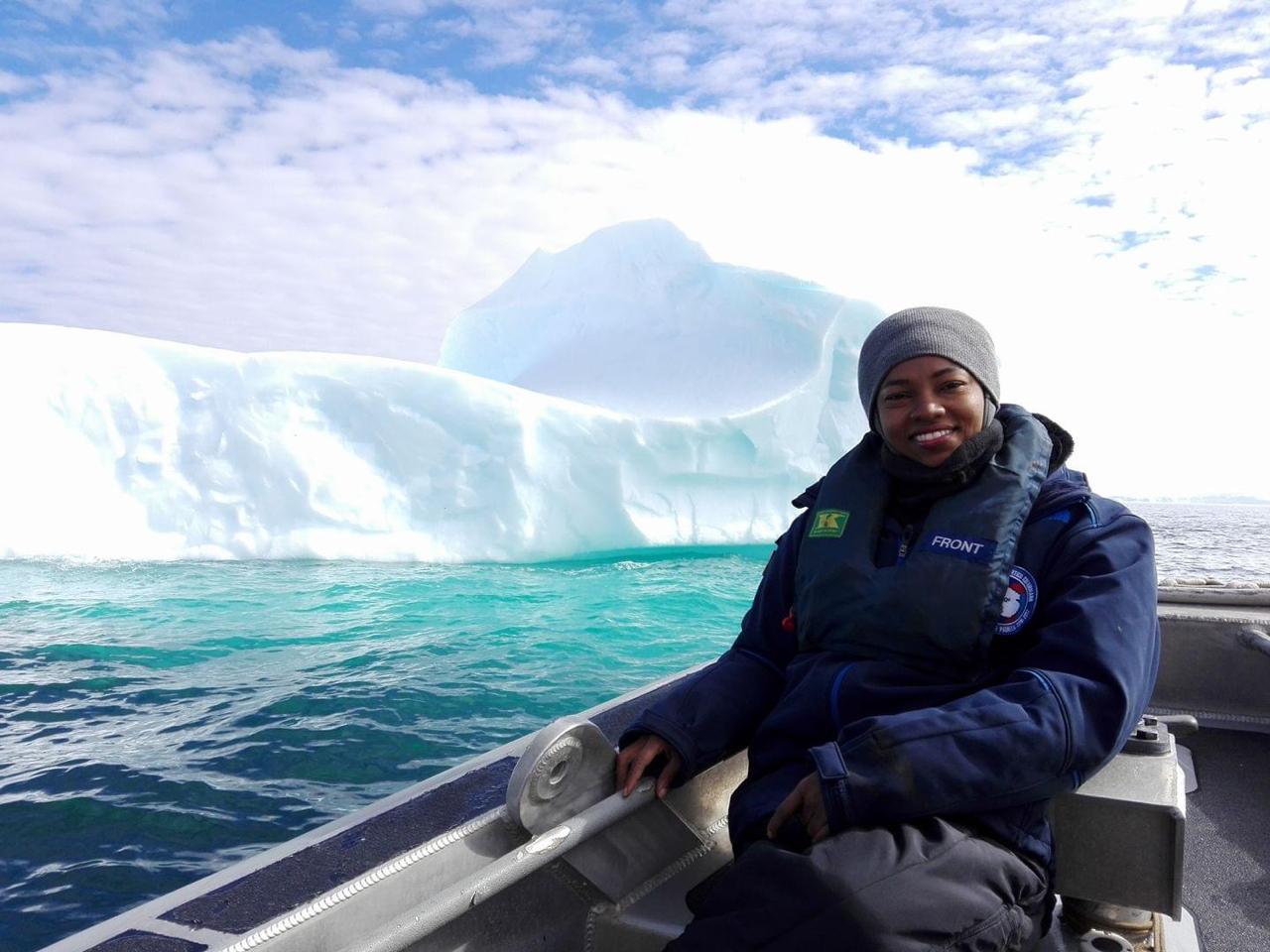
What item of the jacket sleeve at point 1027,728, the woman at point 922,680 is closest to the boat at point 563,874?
the woman at point 922,680

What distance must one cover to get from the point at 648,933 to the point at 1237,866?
1.34 m

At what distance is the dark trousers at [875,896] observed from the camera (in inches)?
41.8

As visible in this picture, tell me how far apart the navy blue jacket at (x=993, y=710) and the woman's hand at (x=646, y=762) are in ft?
0.06

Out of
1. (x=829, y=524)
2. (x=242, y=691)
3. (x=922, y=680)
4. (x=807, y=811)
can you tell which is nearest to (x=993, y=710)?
(x=922, y=680)

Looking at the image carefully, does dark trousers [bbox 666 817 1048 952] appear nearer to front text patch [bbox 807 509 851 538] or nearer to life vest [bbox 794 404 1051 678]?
life vest [bbox 794 404 1051 678]

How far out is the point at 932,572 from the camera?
136 cm

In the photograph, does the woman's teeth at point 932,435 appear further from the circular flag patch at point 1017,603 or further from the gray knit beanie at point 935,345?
the circular flag patch at point 1017,603

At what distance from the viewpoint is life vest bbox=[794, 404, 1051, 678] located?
134 cm

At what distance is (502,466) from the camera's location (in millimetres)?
10469

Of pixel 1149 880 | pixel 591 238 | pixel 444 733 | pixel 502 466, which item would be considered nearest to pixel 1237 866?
pixel 1149 880

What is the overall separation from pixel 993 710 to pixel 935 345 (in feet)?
1.82

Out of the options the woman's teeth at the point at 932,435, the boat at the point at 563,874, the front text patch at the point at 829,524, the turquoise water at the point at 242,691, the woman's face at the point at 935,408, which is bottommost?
the turquoise water at the point at 242,691

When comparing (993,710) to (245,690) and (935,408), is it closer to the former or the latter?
(935,408)

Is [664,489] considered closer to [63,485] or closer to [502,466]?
[502,466]
